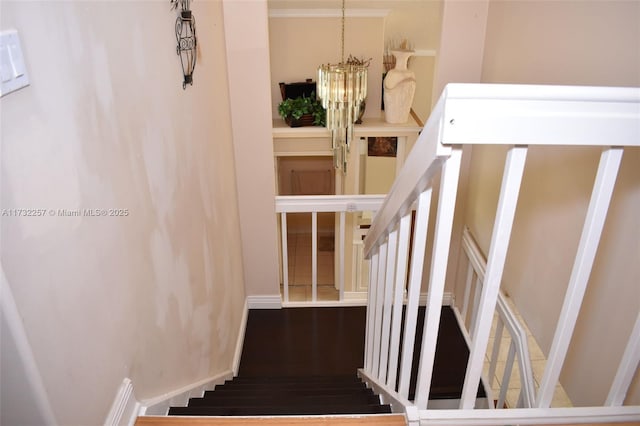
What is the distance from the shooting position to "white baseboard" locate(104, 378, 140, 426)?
1.40m

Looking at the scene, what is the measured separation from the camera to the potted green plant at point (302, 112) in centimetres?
516

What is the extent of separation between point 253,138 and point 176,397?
187 centimetres

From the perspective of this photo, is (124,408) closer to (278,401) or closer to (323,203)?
(278,401)

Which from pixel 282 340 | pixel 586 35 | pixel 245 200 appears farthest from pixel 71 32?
pixel 282 340

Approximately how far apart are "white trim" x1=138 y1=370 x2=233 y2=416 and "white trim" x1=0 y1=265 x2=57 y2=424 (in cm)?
57

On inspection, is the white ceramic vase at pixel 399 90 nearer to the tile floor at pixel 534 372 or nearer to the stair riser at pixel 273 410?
the tile floor at pixel 534 372

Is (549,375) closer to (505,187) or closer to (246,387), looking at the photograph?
(505,187)

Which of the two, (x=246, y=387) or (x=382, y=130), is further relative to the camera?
(x=382, y=130)

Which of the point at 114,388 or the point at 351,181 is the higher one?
the point at 114,388

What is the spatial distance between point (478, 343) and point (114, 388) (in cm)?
101

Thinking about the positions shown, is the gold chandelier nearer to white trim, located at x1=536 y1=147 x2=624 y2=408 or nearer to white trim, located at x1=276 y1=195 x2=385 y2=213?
white trim, located at x1=276 y1=195 x2=385 y2=213

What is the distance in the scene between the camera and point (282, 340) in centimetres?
365

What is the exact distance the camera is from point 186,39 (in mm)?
2131

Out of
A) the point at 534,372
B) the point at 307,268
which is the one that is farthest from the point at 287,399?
the point at 307,268
